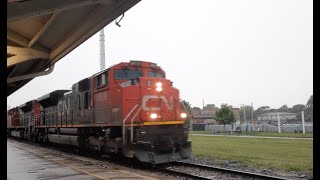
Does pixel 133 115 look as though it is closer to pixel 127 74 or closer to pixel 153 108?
pixel 153 108

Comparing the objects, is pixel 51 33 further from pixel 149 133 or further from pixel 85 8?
pixel 149 133

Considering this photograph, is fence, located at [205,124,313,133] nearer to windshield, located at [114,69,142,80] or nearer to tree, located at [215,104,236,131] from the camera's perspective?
tree, located at [215,104,236,131]

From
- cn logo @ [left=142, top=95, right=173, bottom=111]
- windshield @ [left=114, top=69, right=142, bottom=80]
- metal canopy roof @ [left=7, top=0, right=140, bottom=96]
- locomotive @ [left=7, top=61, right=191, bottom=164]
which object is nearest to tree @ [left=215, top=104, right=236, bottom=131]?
locomotive @ [left=7, top=61, right=191, bottom=164]

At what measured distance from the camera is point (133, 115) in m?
12.3

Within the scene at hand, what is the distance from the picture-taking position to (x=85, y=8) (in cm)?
920

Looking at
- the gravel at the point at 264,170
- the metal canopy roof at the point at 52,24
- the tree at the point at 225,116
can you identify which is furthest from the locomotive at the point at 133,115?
the tree at the point at 225,116

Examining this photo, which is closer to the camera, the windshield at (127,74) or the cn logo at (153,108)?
the cn logo at (153,108)

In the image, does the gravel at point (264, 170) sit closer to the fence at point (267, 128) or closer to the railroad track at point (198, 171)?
the railroad track at point (198, 171)

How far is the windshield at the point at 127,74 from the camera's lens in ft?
43.9

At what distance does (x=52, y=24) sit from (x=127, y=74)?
3852mm

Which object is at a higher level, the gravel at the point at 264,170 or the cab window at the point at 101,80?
the cab window at the point at 101,80

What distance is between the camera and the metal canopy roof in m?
7.03
